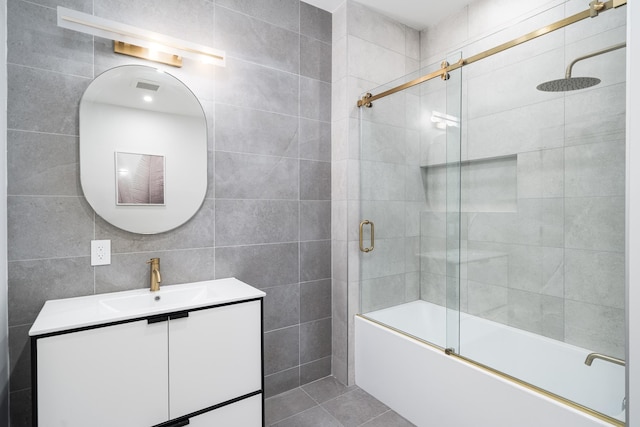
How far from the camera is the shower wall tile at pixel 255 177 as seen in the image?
2.01 metres

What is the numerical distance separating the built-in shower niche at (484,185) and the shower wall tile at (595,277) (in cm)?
38

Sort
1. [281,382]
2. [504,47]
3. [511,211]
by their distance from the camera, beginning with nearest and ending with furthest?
[504,47], [511,211], [281,382]

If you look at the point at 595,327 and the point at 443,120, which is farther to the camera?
the point at 443,120

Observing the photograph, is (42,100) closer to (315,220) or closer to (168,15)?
(168,15)

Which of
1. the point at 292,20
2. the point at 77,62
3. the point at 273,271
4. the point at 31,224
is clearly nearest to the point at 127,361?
the point at 31,224

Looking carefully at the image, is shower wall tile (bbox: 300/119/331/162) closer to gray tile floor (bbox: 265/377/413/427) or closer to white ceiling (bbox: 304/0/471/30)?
white ceiling (bbox: 304/0/471/30)

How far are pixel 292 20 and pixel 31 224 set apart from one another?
6.37ft

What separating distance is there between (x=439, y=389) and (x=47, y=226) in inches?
83.8

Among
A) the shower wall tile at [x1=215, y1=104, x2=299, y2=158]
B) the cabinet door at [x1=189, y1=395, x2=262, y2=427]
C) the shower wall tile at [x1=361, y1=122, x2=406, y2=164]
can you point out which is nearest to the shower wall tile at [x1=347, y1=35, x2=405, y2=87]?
the shower wall tile at [x1=361, y1=122, x2=406, y2=164]

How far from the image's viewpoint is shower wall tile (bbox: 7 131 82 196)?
1499mm

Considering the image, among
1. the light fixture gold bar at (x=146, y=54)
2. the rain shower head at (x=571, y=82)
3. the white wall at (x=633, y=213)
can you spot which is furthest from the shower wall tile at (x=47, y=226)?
the rain shower head at (x=571, y=82)

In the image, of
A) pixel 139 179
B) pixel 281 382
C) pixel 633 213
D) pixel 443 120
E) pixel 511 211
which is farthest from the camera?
pixel 281 382

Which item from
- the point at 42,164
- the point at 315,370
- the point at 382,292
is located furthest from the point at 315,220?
the point at 42,164

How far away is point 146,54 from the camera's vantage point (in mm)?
1755
